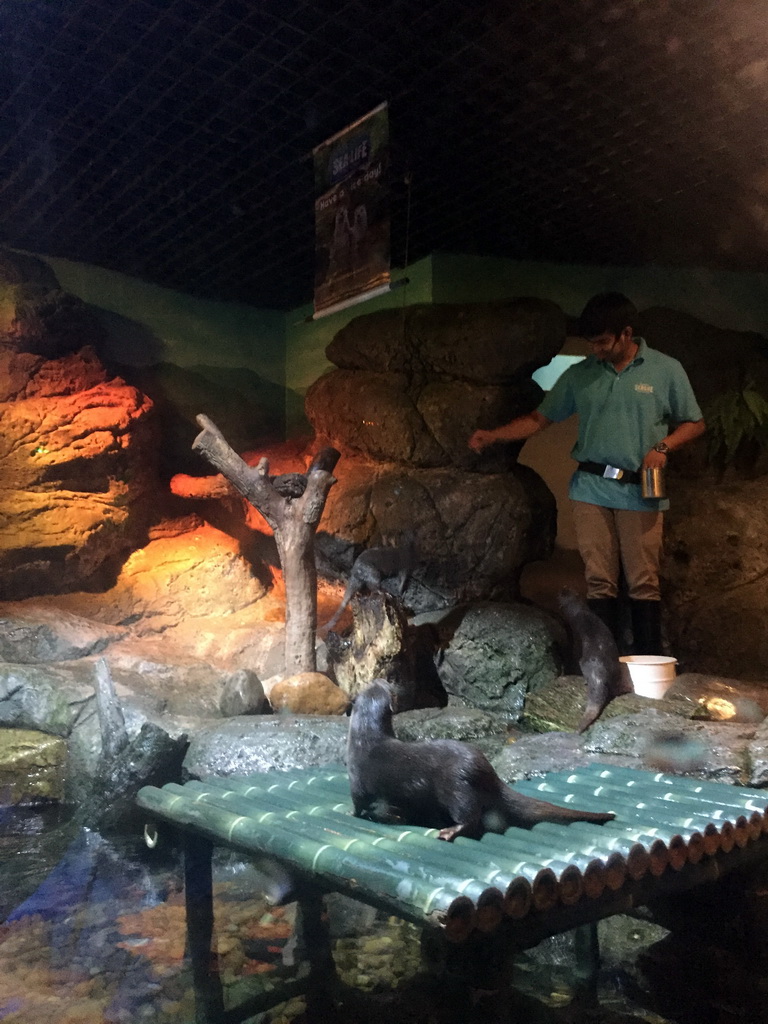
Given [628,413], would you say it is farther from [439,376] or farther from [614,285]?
[439,376]

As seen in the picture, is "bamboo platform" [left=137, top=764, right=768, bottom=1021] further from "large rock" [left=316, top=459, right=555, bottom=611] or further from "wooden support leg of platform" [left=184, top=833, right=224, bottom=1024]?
"large rock" [left=316, top=459, right=555, bottom=611]

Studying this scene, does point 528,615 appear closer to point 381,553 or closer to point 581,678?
point 581,678

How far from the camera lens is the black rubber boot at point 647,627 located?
5211mm

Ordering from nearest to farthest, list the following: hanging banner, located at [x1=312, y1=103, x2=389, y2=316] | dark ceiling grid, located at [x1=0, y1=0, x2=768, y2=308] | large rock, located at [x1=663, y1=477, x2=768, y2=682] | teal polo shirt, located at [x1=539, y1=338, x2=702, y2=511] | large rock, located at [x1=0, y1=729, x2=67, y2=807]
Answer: dark ceiling grid, located at [x1=0, y1=0, x2=768, y2=308], hanging banner, located at [x1=312, y1=103, x2=389, y2=316], large rock, located at [x1=0, y1=729, x2=67, y2=807], teal polo shirt, located at [x1=539, y1=338, x2=702, y2=511], large rock, located at [x1=663, y1=477, x2=768, y2=682]

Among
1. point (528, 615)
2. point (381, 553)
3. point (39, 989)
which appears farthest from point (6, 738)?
point (528, 615)

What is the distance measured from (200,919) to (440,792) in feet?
3.88

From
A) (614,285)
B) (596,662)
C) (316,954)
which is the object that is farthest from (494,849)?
(614,285)

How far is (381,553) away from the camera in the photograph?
6281 mm

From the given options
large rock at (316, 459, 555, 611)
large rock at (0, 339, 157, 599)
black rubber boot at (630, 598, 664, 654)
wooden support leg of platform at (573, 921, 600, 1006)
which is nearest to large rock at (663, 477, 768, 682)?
black rubber boot at (630, 598, 664, 654)

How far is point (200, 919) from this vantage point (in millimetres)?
3045

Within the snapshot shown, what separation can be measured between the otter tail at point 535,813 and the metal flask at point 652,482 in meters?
2.71

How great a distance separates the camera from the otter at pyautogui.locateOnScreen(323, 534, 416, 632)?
614cm

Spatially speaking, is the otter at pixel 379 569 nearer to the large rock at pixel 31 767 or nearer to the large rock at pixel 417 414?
the large rock at pixel 417 414

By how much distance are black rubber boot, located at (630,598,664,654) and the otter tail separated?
266cm
